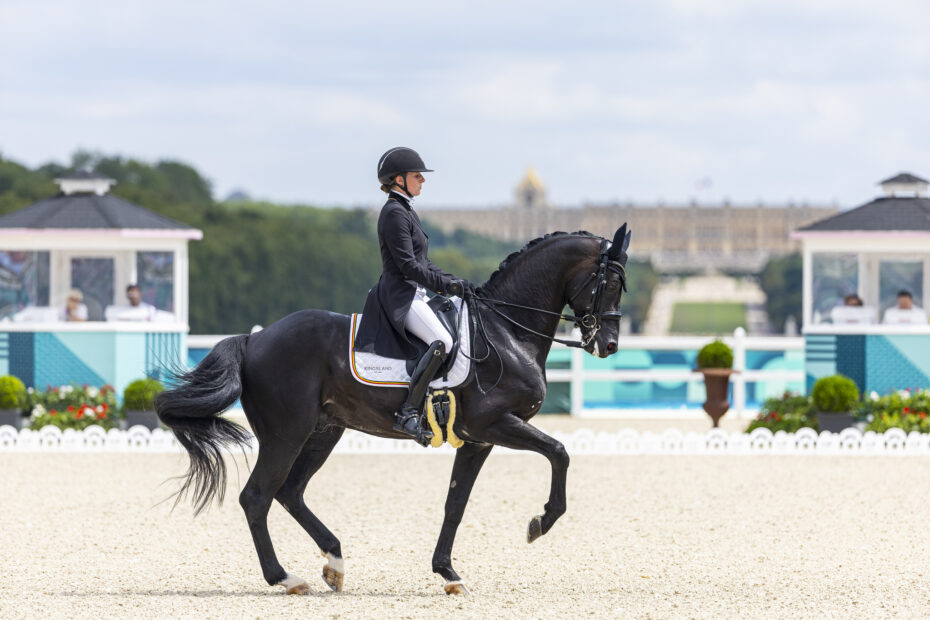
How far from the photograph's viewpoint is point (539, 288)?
7.62 meters

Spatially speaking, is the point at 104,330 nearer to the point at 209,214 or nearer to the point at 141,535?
the point at 141,535

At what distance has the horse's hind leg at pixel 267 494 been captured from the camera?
24.3ft

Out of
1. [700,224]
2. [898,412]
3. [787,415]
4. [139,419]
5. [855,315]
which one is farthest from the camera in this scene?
[700,224]

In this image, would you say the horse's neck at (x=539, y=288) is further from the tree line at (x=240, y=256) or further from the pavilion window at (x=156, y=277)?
the tree line at (x=240, y=256)

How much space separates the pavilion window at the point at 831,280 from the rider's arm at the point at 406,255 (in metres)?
11.4

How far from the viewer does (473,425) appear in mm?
7391

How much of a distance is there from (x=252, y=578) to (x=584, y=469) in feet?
21.1

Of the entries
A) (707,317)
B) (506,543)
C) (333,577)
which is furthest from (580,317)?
(707,317)

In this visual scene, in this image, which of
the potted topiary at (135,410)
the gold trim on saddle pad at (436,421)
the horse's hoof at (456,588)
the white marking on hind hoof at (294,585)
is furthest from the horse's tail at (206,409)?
the potted topiary at (135,410)

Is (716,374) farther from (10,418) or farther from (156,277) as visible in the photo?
(10,418)

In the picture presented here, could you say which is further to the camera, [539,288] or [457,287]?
[539,288]

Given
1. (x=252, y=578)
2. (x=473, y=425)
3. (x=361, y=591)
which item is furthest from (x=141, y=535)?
(x=473, y=425)

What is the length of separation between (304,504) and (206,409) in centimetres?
70

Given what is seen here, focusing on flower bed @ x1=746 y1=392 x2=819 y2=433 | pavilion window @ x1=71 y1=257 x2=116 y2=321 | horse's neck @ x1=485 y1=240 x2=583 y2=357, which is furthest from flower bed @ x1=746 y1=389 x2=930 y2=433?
horse's neck @ x1=485 y1=240 x2=583 y2=357
